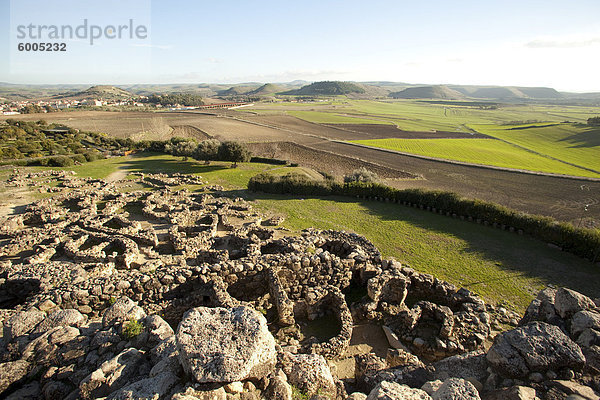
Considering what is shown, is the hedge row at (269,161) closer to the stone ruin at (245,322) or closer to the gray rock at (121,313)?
the stone ruin at (245,322)

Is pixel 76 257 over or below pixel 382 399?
below

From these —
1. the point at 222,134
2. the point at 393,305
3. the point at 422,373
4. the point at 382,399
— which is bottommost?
the point at 393,305

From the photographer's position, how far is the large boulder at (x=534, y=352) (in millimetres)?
6633

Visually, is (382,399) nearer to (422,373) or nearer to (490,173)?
(422,373)

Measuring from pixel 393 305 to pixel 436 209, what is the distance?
16.1 metres

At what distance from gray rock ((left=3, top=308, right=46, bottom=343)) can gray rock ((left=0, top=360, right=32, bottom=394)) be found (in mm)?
1178

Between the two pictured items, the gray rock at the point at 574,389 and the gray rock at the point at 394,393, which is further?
the gray rock at the point at 574,389

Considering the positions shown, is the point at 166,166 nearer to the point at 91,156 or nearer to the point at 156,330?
the point at 91,156

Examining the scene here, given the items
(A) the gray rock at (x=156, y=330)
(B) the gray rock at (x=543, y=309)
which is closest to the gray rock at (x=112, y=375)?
(A) the gray rock at (x=156, y=330)

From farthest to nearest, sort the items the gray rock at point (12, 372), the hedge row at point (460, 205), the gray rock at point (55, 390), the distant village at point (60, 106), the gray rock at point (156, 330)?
the distant village at point (60, 106), the hedge row at point (460, 205), the gray rock at point (156, 330), the gray rock at point (12, 372), the gray rock at point (55, 390)

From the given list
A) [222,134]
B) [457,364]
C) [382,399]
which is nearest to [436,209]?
[457,364]

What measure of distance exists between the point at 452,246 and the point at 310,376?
1704cm

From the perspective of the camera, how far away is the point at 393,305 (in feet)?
43.0

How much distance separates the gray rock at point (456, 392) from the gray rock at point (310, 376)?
2.42m
